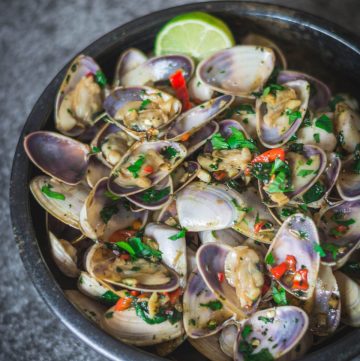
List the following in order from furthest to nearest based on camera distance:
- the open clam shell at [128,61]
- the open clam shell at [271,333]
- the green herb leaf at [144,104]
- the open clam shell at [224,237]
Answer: the open clam shell at [128,61] → the green herb leaf at [144,104] → the open clam shell at [224,237] → the open clam shell at [271,333]

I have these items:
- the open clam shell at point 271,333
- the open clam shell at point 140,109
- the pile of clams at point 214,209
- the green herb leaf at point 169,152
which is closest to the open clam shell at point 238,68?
the pile of clams at point 214,209

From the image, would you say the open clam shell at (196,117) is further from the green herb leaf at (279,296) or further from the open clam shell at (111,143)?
the green herb leaf at (279,296)

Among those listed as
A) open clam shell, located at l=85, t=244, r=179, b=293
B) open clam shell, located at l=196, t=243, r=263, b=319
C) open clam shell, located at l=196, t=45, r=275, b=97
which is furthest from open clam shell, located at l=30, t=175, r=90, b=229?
open clam shell, located at l=196, t=45, r=275, b=97

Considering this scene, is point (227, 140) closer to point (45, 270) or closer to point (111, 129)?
point (111, 129)

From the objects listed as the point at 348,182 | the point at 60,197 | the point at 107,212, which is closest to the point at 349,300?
the point at 348,182

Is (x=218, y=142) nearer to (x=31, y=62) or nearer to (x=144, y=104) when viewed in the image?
(x=144, y=104)

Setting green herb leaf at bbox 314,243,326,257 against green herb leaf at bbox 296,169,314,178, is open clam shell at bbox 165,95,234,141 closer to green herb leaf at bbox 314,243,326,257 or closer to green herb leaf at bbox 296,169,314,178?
green herb leaf at bbox 296,169,314,178
